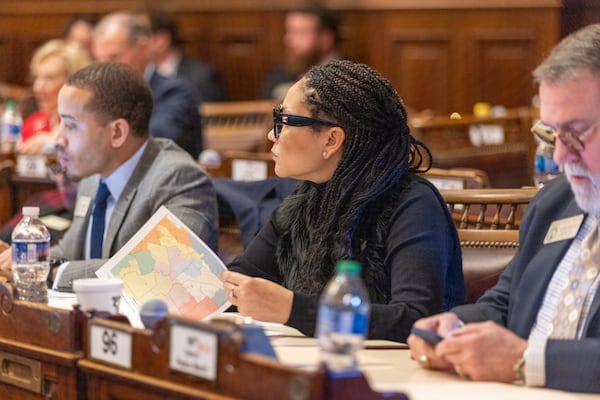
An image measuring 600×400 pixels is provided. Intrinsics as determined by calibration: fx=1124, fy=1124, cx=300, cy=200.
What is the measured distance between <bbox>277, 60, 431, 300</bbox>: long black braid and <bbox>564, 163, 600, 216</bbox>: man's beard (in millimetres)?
640

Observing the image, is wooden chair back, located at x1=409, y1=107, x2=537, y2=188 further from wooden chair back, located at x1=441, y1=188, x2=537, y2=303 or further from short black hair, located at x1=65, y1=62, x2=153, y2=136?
wooden chair back, located at x1=441, y1=188, x2=537, y2=303

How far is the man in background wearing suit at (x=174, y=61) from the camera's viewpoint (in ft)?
28.8

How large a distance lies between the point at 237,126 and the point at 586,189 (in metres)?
5.48

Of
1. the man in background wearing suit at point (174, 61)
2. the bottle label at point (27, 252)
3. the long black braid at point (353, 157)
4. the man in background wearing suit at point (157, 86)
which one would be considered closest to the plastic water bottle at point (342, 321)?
the long black braid at point (353, 157)

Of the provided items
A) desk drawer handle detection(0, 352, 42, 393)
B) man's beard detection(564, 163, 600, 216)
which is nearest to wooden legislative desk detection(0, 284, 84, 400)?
desk drawer handle detection(0, 352, 42, 393)

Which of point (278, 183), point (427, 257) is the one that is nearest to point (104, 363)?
point (427, 257)

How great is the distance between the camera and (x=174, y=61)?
29.6 ft

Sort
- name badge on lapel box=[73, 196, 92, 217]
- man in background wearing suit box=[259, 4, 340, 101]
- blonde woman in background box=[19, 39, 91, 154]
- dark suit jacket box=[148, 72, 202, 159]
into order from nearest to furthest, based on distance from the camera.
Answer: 1. name badge on lapel box=[73, 196, 92, 217]
2. dark suit jacket box=[148, 72, 202, 159]
3. blonde woman in background box=[19, 39, 91, 154]
4. man in background wearing suit box=[259, 4, 340, 101]

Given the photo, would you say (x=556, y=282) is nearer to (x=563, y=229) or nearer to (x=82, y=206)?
(x=563, y=229)

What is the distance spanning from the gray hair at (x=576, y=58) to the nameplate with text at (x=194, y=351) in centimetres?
91

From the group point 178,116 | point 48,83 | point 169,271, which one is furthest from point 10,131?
point 169,271

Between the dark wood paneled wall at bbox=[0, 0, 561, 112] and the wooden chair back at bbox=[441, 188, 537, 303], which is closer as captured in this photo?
the wooden chair back at bbox=[441, 188, 537, 303]

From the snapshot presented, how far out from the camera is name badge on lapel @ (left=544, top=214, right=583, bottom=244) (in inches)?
95.0

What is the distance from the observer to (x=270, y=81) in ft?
29.5
